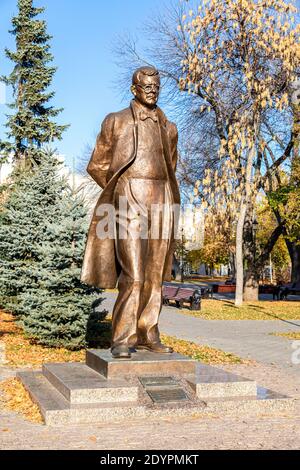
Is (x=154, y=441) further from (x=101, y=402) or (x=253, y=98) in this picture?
(x=253, y=98)

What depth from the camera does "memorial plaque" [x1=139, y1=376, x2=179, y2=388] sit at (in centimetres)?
600

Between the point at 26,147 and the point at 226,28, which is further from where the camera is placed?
the point at 26,147

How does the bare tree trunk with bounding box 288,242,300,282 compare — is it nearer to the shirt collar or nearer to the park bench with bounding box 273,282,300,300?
the park bench with bounding box 273,282,300,300

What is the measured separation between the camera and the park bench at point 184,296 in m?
20.9

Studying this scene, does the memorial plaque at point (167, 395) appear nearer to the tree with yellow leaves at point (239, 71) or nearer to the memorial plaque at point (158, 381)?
the memorial plaque at point (158, 381)

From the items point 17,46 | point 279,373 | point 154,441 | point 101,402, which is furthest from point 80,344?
point 17,46

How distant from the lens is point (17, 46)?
92.9 ft

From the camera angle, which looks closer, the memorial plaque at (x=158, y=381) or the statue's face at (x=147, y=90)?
the memorial plaque at (x=158, y=381)

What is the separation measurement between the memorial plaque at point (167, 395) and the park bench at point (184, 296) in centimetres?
1487

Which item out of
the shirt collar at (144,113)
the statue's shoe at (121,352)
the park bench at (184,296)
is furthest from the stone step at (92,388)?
the park bench at (184,296)

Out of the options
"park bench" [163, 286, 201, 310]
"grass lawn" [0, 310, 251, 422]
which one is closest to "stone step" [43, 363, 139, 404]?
"grass lawn" [0, 310, 251, 422]

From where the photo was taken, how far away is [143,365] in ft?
20.1

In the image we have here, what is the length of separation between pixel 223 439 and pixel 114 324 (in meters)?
1.90

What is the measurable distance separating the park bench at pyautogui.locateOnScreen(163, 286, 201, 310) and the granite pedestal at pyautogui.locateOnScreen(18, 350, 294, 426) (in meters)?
14.1
